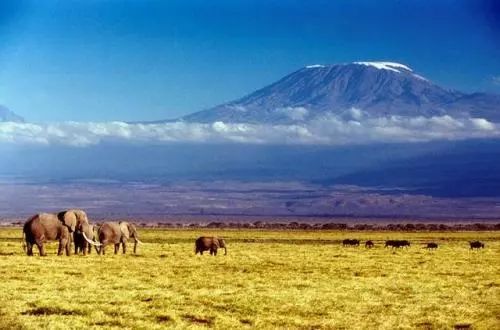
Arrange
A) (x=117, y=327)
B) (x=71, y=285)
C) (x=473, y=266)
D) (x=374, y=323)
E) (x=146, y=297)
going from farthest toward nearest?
(x=473, y=266), (x=71, y=285), (x=146, y=297), (x=374, y=323), (x=117, y=327)

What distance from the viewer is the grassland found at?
2069 centimetres

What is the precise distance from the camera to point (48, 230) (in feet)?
138

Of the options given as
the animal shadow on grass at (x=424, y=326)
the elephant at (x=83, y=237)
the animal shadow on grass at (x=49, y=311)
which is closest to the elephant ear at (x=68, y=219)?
the elephant at (x=83, y=237)

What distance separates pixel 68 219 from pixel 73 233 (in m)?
2.35

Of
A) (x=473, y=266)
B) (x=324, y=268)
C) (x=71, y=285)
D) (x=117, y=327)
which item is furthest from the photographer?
(x=473, y=266)

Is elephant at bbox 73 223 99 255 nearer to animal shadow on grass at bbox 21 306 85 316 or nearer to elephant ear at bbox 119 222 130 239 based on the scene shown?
elephant ear at bbox 119 222 130 239

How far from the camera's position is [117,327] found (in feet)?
63.5

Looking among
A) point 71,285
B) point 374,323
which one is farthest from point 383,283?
point 71,285

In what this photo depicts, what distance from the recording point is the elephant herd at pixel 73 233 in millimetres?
41875

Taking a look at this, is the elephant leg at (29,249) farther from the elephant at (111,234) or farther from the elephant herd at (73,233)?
the elephant at (111,234)

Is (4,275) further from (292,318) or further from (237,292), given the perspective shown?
(292,318)

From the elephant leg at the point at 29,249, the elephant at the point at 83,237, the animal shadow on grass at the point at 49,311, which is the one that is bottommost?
the animal shadow on grass at the point at 49,311

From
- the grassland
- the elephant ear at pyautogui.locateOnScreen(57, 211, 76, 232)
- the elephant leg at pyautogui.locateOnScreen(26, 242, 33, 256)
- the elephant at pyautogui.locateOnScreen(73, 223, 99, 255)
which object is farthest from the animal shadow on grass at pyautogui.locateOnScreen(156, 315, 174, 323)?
the elephant at pyautogui.locateOnScreen(73, 223, 99, 255)

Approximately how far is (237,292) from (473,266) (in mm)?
16133
